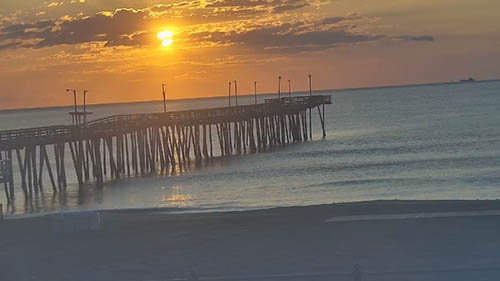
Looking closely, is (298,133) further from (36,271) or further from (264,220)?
(36,271)

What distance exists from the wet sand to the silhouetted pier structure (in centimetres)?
1584

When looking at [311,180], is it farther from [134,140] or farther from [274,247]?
[274,247]

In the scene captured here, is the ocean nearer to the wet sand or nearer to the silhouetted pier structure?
the silhouetted pier structure

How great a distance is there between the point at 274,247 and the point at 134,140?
121 ft

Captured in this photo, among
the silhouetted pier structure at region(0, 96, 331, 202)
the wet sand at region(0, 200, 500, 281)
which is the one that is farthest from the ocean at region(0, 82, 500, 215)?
the wet sand at region(0, 200, 500, 281)

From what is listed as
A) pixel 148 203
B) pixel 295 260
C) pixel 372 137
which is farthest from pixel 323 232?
pixel 372 137

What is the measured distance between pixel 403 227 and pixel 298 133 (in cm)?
5702

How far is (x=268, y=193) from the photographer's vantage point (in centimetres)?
4078

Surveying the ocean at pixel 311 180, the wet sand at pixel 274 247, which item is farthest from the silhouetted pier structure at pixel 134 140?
the wet sand at pixel 274 247

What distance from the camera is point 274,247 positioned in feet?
55.1

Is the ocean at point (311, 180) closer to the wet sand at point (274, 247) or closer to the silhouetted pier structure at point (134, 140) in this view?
the silhouetted pier structure at point (134, 140)

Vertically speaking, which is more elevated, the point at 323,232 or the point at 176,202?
the point at 323,232

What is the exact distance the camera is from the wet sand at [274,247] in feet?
46.2

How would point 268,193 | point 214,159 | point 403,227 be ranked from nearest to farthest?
point 403,227 < point 268,193 < point 214,159
